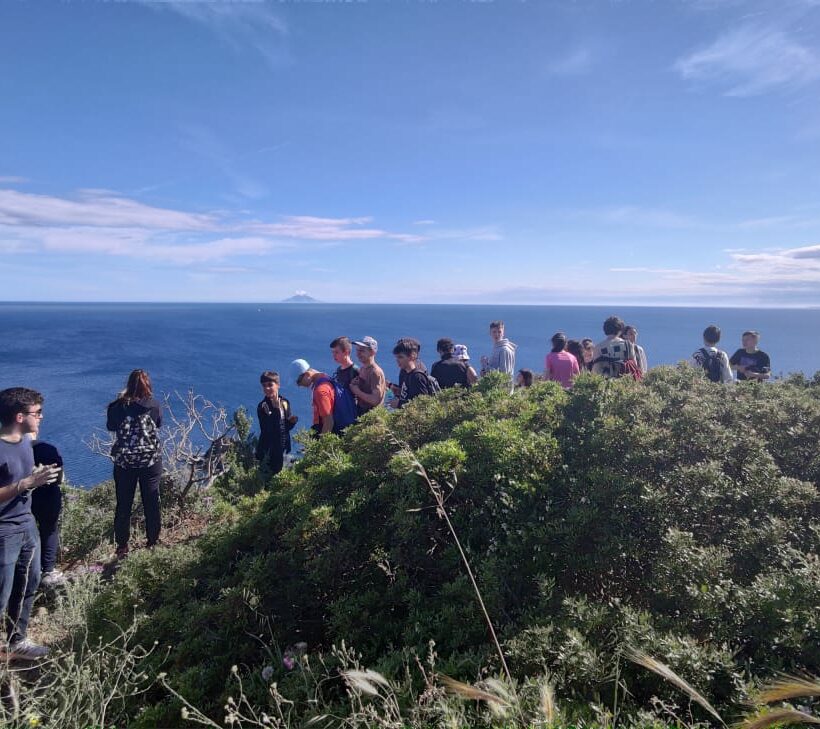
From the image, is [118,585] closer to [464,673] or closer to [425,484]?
[425,484]

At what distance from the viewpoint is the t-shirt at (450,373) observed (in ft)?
24.1

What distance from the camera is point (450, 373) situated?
738cm

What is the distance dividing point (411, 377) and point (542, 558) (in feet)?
12.6

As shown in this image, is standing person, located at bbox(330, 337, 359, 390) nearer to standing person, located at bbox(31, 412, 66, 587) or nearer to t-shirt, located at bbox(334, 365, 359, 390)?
t-shirt, located at bbox(334, 365, 359, 390)

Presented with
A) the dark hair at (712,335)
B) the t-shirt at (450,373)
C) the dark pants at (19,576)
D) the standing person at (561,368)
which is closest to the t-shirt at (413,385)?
the t-shirt at (450,373)

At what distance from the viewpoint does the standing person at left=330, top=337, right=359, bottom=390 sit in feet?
23.0

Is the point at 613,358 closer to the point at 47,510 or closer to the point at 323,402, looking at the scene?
the point at 323,402

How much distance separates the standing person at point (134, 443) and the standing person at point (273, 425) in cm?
151

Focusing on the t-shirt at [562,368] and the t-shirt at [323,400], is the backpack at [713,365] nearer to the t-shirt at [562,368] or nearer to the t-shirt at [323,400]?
the t-shirt at [562,368]

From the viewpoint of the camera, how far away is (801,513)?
333cm

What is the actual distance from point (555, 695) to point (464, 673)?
0.54 metres

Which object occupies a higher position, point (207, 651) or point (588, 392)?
point (588, 392)

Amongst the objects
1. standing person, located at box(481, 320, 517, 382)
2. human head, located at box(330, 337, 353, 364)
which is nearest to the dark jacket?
human head, located at box(330, 337, 353, 364)

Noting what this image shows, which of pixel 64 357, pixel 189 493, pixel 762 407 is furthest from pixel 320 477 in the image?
pixel 64 357
